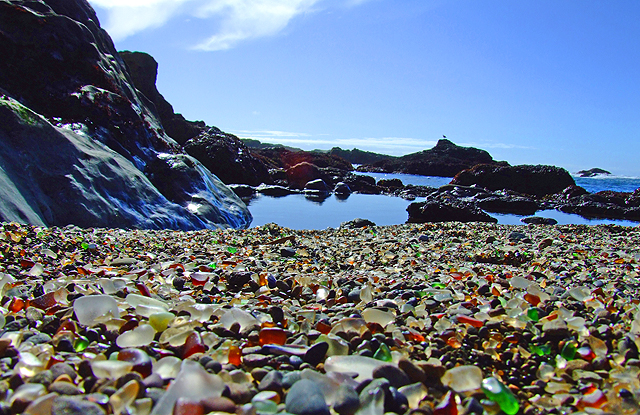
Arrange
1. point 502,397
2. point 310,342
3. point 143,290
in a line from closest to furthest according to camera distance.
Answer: point 502,397 < point 310,342 < point 143,290

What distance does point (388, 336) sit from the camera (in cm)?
153

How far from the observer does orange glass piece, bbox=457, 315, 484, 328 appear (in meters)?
1.65

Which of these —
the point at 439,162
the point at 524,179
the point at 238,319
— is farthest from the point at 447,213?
the point at 439,162

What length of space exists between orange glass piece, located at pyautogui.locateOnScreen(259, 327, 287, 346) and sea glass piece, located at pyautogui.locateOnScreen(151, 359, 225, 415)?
1.15 ft

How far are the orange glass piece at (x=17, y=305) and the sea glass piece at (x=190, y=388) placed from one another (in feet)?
3.59

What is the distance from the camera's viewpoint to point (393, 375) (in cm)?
119

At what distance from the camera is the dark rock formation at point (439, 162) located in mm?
38750

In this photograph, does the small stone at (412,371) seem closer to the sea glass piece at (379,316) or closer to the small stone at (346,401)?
the small stone at (346,401)

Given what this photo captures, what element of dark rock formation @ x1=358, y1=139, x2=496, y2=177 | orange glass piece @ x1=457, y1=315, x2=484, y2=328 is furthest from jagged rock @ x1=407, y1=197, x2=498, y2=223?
dark rock formation @ x1=358, y1=139, x2=496, y2=177

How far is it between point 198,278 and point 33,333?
1020 mm

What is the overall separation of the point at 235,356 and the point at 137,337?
1.24 ft

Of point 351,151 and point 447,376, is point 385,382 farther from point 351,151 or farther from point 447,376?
point 351,151

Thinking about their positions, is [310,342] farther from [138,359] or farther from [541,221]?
[541,221]

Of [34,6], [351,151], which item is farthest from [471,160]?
[34,6]
